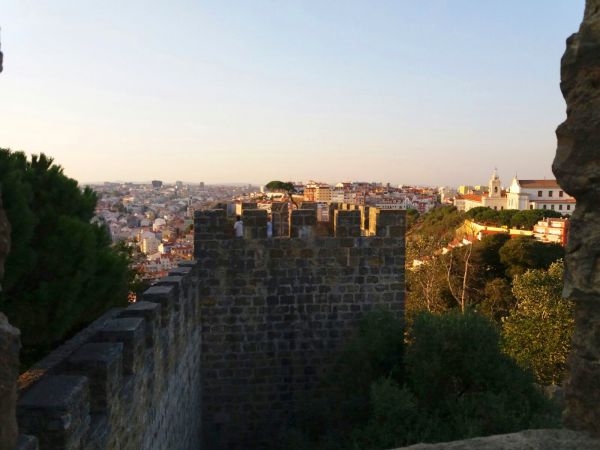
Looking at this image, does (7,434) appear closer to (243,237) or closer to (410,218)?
(243,237)

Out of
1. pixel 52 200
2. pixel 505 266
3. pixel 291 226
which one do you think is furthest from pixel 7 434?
pixel 505 266

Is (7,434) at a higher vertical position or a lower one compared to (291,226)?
lower

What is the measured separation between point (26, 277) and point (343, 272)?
3.86m

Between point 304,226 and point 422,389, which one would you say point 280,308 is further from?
point 422,389

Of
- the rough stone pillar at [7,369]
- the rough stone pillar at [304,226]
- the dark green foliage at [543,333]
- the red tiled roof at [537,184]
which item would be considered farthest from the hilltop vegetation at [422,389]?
the red tiled roof at [537,184]

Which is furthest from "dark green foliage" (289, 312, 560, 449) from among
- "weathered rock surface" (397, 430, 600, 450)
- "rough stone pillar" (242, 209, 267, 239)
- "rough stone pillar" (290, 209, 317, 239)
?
"weathered rock surface" (397, 430, 600, 450)

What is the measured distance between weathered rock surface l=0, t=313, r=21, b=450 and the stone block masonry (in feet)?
16.4

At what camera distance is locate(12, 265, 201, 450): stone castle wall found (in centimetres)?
252

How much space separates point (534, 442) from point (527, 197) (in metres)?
80.5

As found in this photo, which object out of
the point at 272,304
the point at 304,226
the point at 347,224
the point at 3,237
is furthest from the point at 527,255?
the point at 3,237

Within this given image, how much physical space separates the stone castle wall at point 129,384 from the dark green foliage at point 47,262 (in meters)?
0.54

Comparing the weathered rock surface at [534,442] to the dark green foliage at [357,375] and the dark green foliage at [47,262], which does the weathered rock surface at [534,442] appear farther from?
the dark green foliage at [47,262]

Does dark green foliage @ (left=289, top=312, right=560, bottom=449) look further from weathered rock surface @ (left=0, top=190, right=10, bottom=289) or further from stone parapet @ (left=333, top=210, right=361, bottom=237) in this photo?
weathered rock surface @ (left=0, top=190, right=10, bottom=289)

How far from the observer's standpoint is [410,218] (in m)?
56.6
